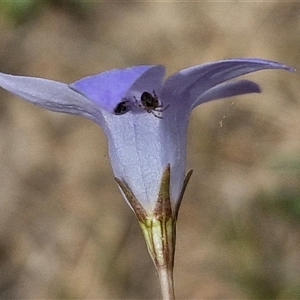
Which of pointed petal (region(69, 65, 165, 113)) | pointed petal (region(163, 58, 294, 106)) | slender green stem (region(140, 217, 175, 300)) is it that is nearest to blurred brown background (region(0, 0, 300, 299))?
slender green stem (region(140, 217, 175, 300))

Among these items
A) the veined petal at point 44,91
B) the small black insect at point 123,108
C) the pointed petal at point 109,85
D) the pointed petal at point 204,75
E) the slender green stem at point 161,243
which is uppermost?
the veined petal at point 44,91

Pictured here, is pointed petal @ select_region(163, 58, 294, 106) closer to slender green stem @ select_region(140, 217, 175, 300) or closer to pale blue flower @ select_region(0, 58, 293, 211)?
pale blue flower @ select_region(0, 58, 293, 211)

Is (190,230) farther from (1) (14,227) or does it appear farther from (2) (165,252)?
(2) (165,252)

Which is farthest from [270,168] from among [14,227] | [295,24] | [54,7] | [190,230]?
[54,7]

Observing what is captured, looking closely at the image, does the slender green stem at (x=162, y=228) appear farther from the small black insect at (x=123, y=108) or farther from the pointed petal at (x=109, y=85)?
the pointed petal at (x=109, y=85)

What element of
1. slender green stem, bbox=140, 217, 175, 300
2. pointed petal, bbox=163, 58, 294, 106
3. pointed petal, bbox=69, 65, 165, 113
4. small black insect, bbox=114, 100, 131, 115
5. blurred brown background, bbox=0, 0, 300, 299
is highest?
blurred brown background, bbox=0, 0, 300, 299

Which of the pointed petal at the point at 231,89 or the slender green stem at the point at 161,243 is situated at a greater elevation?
the pointed petal at the point at 231,89

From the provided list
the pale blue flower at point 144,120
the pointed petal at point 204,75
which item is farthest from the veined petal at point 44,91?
the pointed petal at point 204,75
